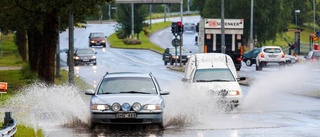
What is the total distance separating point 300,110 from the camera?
27469 mm

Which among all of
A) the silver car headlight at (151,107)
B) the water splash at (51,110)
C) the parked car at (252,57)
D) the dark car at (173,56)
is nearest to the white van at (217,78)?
the water splash at (51,110)

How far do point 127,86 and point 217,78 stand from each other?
7.55m

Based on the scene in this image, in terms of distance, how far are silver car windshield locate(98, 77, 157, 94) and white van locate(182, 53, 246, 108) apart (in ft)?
18.8

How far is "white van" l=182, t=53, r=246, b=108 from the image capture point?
89.9 ft

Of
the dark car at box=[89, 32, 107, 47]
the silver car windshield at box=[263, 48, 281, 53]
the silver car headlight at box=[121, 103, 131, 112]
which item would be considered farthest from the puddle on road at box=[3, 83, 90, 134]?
the dark car at box=[89, 32, 107, 47]

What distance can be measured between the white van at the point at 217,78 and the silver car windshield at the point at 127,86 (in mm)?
5733

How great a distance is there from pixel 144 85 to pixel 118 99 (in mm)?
1455

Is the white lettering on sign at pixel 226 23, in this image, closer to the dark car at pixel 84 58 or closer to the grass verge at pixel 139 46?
the dark car at pixel 84 58

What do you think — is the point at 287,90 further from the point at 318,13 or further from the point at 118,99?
the point at 318,13

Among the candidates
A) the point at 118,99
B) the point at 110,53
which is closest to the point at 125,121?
the point at 118,99

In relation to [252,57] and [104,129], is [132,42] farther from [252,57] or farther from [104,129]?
[104,129]

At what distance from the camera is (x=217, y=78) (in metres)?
28.8

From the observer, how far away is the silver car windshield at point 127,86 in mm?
21516

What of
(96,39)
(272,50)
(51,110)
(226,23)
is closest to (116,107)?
(51,110)
